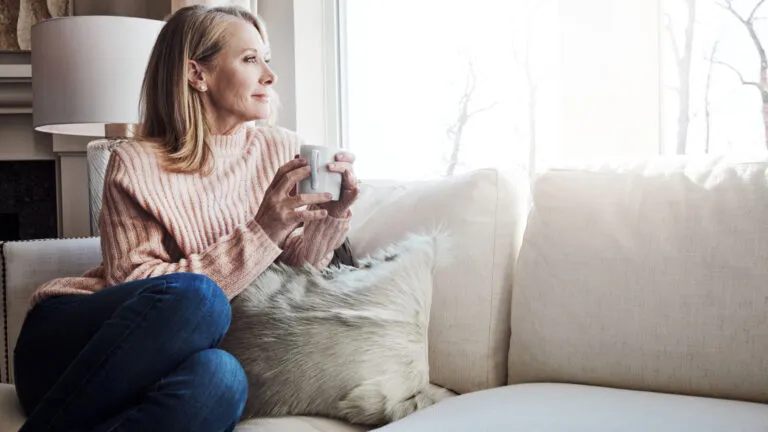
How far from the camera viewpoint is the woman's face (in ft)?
5.57

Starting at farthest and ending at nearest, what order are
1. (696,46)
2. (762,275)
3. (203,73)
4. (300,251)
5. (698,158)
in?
(696,46)
(203,73)
(300,251)
(698,158)
(762,275)

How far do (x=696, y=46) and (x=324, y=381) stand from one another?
4.13ft

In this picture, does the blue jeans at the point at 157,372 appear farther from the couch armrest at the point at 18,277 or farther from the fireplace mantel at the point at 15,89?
the fireplace mantel at the point at 15,89

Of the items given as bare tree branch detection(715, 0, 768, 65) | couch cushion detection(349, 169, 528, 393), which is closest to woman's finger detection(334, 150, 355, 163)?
couch cushion detection(349, 169, 528, 393)

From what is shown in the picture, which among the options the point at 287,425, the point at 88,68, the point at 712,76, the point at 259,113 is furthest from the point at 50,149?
the point at 712,76

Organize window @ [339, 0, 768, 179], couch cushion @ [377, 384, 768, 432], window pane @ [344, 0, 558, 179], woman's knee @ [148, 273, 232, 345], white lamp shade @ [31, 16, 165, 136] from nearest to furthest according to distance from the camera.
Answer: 1. couch cushion @ [377, 384, 768, 432]
2. woman's knee @ [148, 273, 232, 345]
3. window @ [339, 0, 768, 179]
4. white lamp shade @ [31, 16, 165, 136]
5. window pane @ [344, 0, 558, 179]

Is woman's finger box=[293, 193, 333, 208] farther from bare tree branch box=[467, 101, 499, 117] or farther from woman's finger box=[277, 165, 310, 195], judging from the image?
bare tree branch box=[467, 101, 499, 117]

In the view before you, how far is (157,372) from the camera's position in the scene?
47.4 inches

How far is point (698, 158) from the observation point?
4.71ft

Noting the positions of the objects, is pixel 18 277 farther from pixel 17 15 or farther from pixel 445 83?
pixel 17 15

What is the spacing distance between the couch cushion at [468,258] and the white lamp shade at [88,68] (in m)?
0.89

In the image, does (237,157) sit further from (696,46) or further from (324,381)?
(696,46)

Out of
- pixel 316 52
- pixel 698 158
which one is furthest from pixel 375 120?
pixel 698 158

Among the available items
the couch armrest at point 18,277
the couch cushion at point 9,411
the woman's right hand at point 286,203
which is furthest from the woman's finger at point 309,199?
the couch armrest at point 18,277
